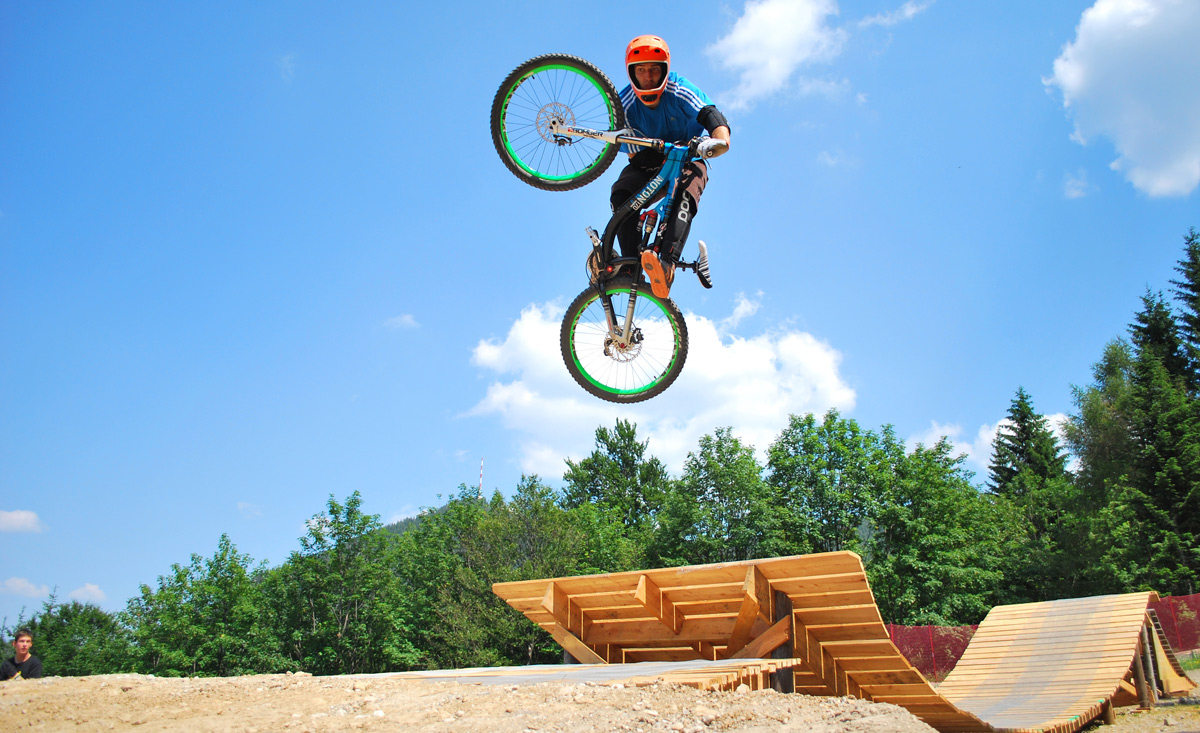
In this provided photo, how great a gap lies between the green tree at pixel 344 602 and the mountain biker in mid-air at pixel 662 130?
112 ft

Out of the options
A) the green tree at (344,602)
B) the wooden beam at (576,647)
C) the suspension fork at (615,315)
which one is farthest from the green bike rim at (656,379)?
the green tree at (344,602)

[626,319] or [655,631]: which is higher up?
[626,319]

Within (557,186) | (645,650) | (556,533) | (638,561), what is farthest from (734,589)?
(638,561)

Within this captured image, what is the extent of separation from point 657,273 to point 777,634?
Answer: 13.0 feet

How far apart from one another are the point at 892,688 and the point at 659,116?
6771 millimetres

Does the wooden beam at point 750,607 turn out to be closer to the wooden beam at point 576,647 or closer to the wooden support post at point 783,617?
the wooden support post at point 783,617

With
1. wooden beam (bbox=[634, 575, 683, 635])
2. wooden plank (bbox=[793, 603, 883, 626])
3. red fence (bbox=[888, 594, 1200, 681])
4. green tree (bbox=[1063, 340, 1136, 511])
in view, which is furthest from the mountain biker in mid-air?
green tree (bbox=[1063, 340, 1136, 511])

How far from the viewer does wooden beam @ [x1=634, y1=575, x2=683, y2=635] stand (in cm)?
761

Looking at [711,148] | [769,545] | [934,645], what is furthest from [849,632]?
[769,545]

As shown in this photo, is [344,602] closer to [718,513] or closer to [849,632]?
[718,513]

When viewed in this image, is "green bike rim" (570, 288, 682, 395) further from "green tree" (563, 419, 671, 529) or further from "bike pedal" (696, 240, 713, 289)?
"green tree" (563, 419, 671, 529)

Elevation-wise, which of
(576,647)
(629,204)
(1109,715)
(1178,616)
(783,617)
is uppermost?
(629,204)

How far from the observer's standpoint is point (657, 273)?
18.6 ft

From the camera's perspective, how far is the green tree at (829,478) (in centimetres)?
3738
